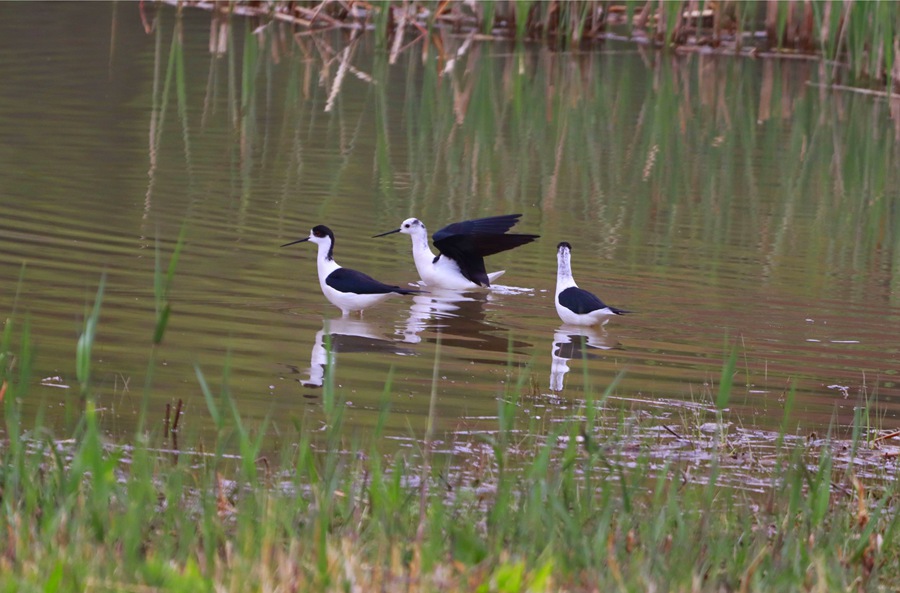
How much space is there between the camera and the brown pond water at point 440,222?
20.3 feet

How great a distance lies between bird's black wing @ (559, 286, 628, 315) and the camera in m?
7.30

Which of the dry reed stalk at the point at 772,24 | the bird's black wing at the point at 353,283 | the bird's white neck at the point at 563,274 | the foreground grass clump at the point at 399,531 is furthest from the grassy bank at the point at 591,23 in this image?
the foreground grass clump at the point at 399,531

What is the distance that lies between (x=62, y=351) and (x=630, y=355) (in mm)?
2583

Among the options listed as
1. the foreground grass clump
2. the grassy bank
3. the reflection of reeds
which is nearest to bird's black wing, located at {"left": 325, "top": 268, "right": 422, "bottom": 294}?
the reflection of reeds

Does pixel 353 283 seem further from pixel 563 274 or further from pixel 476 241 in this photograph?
pixel 476 241

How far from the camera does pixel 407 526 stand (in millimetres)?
3840

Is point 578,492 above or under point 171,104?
under

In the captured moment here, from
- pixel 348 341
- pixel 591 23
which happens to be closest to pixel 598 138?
pixel 348 341

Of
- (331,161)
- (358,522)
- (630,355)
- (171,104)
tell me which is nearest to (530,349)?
(630,355)

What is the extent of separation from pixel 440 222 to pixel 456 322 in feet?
7.68

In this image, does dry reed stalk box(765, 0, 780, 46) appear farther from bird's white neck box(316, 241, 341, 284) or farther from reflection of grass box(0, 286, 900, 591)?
reflection of grass box(0, 286, 900, 591)

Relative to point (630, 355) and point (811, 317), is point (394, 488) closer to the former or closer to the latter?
point (630, 355)

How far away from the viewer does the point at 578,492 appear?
4.30 meters

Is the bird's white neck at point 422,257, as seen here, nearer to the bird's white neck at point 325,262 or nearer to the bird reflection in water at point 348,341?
the bird's white neck at point 325,262
